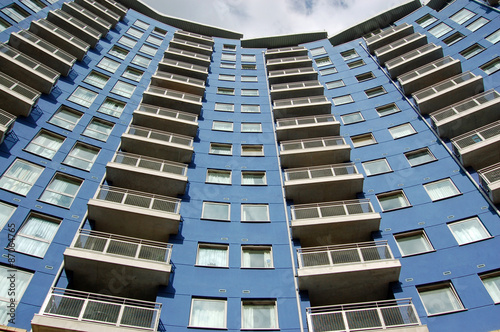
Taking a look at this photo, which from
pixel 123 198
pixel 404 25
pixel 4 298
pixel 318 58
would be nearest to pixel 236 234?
pixel 123 198

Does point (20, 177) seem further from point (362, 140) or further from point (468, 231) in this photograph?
point (468, 231)

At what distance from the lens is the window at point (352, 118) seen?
83.0 ft

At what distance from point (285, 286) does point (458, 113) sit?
14.9m

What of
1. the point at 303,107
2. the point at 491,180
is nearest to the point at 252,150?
the point at 303,107

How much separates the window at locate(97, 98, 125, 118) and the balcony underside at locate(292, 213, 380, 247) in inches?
584

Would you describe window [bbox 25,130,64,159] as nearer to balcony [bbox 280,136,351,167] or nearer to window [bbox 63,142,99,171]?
window [bbox 63,142,99,171]

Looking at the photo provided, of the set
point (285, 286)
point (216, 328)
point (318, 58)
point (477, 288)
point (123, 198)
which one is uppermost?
point (318, 58)

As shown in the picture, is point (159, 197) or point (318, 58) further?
point (318, 58)

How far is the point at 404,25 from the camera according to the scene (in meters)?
33.0

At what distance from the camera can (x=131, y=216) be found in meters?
17.3

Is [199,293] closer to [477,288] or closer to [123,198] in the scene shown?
[123,198]

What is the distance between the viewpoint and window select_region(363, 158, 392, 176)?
2083 centimetres

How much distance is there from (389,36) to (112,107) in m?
25.2

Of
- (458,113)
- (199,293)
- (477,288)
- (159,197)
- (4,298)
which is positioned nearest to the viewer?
(4,298)
